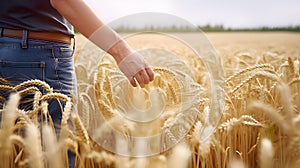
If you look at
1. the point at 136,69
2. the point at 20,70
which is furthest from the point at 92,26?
the point at 20,70

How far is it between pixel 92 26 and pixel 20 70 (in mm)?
340

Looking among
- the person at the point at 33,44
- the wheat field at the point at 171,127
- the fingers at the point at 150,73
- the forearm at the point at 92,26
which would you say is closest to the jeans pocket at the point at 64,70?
the person at the point at 33,44

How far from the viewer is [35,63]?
52.7 inches

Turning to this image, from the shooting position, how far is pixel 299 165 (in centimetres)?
83

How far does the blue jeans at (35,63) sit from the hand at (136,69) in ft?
0.89

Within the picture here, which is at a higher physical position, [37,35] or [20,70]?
[37,35]

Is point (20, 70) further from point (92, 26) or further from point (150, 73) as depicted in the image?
point (150, 73)

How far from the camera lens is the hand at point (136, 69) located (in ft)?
3.92

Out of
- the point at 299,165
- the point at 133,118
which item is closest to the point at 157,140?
the point at 133,118

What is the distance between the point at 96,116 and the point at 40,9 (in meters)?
0.45

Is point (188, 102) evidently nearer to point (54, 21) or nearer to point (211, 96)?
point (211, 96)

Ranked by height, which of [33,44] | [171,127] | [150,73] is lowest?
[171,127]

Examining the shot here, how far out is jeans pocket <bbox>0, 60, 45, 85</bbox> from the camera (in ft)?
4.36

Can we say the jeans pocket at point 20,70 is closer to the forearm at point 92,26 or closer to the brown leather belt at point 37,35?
the brown leather belt at point 37,35
